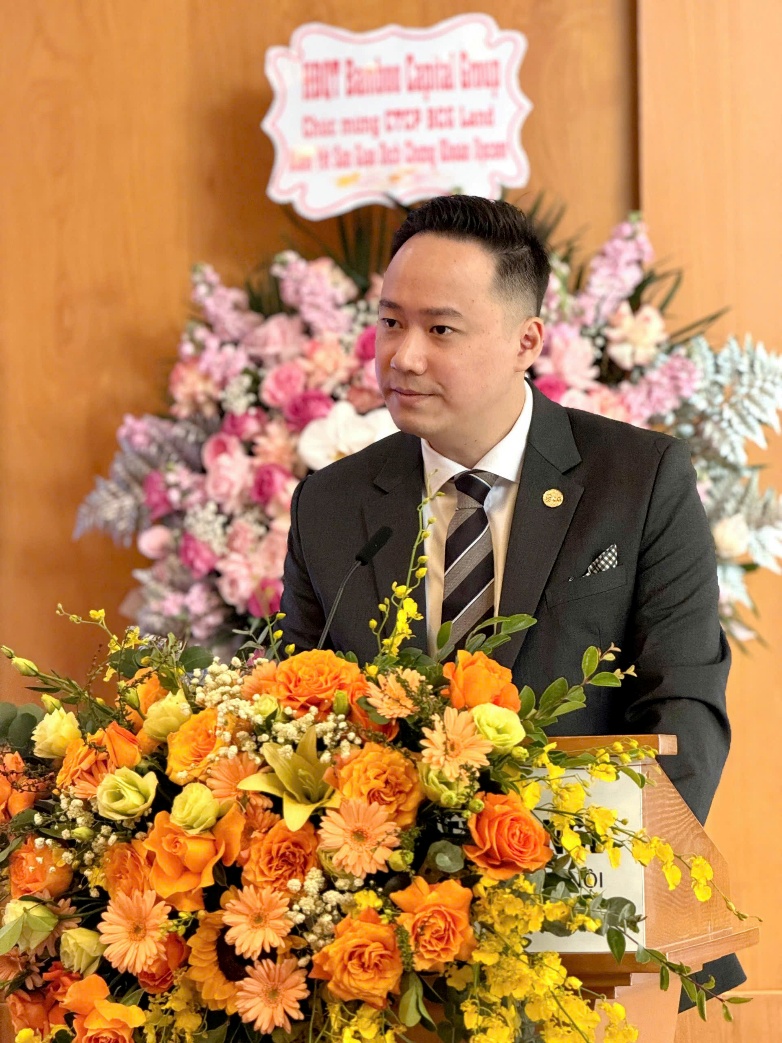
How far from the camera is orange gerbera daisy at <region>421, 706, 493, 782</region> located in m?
1.10

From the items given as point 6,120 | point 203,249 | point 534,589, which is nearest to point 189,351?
point 203,249

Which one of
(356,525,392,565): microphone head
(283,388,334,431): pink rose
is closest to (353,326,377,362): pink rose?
(283,388,334,431): pink rose

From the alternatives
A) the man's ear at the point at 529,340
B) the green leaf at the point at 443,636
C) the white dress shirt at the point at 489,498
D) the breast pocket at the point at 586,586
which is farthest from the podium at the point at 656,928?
the man's ear at the point at 529,340

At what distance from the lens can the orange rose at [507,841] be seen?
108 centimetres

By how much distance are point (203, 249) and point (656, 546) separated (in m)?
1.86

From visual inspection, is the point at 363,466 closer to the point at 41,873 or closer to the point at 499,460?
the point at 499,460

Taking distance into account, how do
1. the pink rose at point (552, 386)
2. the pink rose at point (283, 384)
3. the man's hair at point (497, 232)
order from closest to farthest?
the man's hair at point (497, 232), the pink rose at point (552, 386), the pink rose at point (283, 384)

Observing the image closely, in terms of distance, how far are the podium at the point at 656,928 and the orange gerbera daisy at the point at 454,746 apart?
0.52 ft

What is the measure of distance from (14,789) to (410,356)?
Result: 2.89 feet

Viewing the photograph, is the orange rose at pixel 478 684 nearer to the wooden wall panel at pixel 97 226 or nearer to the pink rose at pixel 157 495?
the pink rose at pixel 157 495

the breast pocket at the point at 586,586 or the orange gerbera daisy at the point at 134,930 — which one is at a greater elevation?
the breast pocket at the point at 586,586

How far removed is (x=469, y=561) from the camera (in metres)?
2.02

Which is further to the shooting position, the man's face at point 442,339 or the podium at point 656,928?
the man's face at point 442,339

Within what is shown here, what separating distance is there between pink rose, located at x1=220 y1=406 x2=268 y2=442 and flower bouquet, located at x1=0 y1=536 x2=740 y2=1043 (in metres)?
1.77
